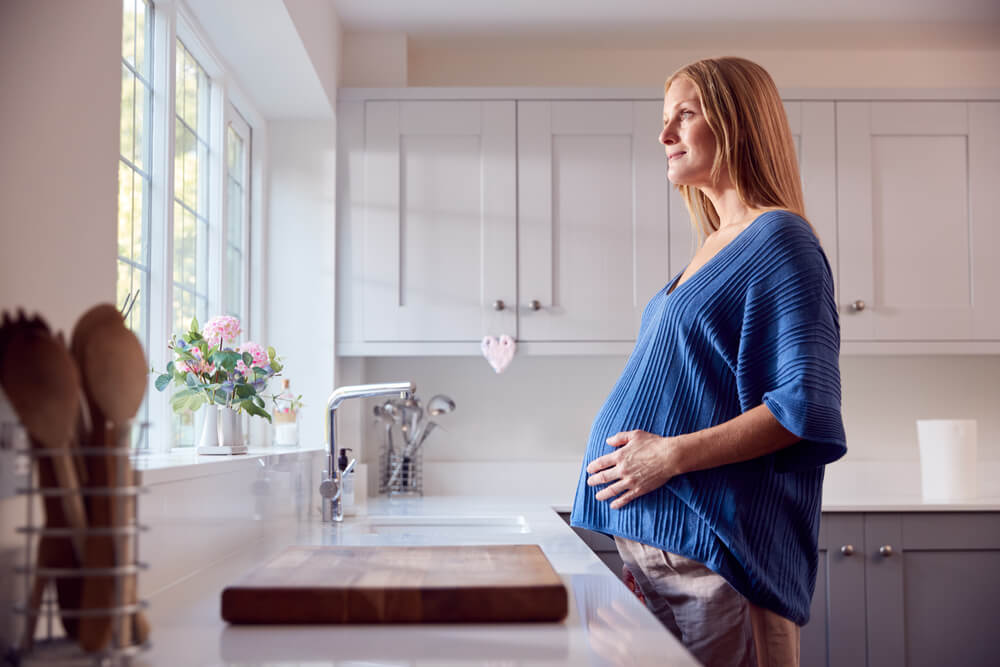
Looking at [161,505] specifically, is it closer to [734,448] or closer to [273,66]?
[734,448]

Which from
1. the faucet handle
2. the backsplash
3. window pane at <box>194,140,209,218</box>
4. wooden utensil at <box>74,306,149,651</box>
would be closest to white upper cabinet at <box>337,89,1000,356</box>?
the backsplash

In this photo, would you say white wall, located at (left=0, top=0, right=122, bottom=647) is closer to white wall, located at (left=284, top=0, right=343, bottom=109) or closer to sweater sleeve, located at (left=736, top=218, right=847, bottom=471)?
sweater sleeve, located at (left=736, top=218, right=847, bottom=471)

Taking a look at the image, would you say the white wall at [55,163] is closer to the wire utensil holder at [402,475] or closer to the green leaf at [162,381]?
the green leaf at [162,381]

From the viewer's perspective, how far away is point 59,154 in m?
0.94

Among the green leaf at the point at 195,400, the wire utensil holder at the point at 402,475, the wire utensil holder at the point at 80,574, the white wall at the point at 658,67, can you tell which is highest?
the white wall at the point at 658,67

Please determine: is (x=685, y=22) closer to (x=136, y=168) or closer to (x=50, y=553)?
(x=136, y=168)

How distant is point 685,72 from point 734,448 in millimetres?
634

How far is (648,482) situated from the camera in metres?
1.29

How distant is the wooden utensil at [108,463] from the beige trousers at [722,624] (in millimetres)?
809

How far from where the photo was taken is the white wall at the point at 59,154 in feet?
2.79

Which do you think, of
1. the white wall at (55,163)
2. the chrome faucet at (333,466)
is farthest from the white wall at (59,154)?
the chrome faucet at (333,466)

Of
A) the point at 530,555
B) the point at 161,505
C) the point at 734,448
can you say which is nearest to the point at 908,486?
the point at 734,448

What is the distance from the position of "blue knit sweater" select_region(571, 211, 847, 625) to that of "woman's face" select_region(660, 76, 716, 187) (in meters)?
0.16

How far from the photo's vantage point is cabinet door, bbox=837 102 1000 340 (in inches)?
107
